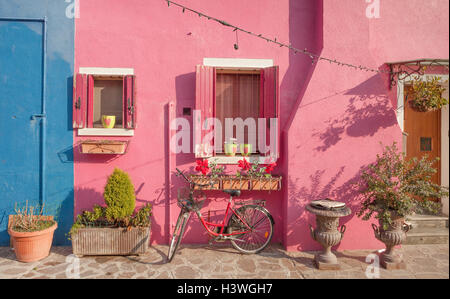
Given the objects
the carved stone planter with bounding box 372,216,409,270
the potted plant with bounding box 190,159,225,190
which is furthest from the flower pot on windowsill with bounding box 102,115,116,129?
the carved stone planter with bounding box 372,216,409,270

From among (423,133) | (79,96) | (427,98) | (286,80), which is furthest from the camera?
(423,133)

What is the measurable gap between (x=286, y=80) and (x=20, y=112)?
4.67 metres

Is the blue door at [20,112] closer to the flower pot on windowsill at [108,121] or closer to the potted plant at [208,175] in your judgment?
the flower pot on windowsill at [108,121]

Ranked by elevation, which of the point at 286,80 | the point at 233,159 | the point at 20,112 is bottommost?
the point at 233,159

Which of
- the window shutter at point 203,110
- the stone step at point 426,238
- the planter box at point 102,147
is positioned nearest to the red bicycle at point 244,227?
the window shutter at point 203,110

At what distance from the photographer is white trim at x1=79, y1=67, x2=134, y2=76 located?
4422 mm

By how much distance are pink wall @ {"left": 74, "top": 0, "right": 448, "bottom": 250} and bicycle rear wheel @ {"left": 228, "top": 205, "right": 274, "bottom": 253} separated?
1.08 feet

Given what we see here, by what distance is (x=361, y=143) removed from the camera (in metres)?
4.28

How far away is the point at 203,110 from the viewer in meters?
4.37

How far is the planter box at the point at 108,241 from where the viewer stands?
157 inches

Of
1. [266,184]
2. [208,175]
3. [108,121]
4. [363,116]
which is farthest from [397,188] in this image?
[108,121]

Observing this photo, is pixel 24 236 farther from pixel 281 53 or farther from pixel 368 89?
pixel 368 89

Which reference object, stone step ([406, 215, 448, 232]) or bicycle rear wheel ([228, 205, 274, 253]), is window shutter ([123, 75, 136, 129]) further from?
stone step ([406, 215, 448, 232])

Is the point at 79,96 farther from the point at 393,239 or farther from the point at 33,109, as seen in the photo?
the point at 393,239
